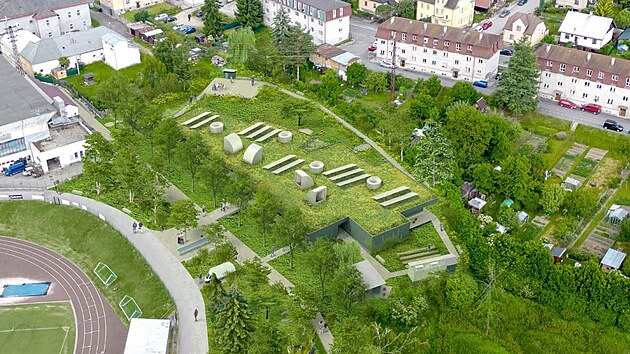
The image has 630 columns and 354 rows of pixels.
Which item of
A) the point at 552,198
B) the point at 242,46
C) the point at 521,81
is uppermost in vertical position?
the point at 521,81

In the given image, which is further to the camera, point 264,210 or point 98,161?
point 98,161

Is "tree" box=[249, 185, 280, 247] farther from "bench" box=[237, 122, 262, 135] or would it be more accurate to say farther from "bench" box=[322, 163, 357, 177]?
"bench" box=[237, 122, 262, 135]

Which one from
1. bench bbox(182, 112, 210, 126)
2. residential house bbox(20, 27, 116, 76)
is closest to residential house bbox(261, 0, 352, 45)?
bench bbox(182, 112, 210, 126)

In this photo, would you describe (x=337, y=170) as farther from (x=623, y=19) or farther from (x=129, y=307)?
(x=623, y=19)

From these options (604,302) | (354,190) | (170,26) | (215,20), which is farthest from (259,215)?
(170,26)

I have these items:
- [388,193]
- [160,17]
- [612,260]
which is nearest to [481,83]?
[388,193]

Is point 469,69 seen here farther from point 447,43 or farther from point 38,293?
point 38,293
